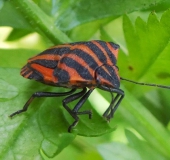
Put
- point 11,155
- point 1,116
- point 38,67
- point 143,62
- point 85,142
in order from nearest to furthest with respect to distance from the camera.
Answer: point 11,155
point 1,116
point 38,67
point 143,62
point 85,142

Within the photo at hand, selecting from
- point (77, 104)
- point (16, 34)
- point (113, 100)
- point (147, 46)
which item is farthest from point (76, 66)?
point (16, 34)

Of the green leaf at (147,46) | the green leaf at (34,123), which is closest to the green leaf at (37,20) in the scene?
the green leaf at (34,123)

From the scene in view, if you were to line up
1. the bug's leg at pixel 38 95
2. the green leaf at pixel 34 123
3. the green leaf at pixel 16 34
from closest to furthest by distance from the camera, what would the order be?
1. the green leaf at pixel 34 123
2. the bug's leg at pixel 38 95
3. the green leaf at pixel 16 34

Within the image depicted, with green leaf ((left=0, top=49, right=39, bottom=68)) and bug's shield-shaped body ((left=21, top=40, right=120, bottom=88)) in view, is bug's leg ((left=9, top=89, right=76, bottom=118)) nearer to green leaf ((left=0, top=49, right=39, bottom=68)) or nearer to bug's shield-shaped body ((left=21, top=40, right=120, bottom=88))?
bug's shield-shaped body ((left=21, top=40, right=120, bottom=88))

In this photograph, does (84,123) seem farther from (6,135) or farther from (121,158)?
(6,135)

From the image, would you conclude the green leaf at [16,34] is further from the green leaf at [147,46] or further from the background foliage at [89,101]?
the green leaf at [147,46]

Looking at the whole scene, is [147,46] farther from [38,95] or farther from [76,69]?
[38,95]

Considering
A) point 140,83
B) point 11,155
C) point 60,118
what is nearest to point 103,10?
point 140,83
